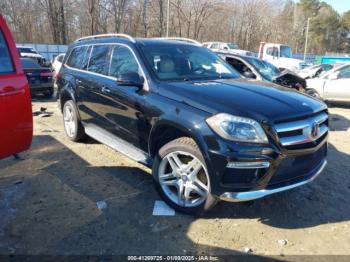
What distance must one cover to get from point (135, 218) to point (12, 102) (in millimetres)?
1822

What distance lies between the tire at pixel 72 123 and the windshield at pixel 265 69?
4775 mm

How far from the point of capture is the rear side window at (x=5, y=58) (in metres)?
3.62

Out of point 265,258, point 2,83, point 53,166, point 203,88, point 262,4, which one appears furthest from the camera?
point 262,4

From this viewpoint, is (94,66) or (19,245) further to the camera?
(94,66)

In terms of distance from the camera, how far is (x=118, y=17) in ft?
156

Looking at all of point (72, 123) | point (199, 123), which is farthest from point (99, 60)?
point (199, 123)

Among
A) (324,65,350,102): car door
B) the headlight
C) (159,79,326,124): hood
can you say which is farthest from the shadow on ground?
(324,65,350,102): car door

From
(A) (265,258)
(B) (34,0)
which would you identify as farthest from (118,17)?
(A) (265,258)

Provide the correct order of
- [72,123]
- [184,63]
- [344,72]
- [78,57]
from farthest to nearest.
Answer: [344,72]
[72,123]
[78,57]
[184,63]

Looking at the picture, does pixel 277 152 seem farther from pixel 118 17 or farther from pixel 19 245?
pixel 118 17

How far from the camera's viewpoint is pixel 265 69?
358 inches

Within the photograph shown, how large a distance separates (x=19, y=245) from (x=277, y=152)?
2.60m

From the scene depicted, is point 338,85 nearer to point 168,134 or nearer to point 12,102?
point 168,134

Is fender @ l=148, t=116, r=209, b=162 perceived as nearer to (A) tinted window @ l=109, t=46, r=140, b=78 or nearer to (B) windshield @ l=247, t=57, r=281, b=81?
(A) tinted window @ l=109, t=46, r=140, b=78
